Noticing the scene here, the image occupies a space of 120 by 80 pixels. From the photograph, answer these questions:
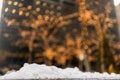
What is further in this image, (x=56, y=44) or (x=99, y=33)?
(x=99, y=33)

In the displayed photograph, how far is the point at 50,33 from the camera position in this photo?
1412 cm

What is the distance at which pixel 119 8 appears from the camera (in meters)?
21.8

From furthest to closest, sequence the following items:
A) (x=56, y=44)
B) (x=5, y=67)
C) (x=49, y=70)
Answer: (x=56, y=44)
(x=5, y=67)
(x=49, y=70)

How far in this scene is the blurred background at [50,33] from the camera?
13438 millimetres

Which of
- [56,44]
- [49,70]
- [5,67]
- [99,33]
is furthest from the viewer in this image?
[99,33]

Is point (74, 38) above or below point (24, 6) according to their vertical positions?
below

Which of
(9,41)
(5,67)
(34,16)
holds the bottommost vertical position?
(5,67)

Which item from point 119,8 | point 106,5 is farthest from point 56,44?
point 119,8

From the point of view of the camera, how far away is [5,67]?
13.1 metres

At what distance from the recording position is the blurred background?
13.4 m

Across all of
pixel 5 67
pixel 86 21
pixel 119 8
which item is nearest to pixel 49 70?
pixel 5 67

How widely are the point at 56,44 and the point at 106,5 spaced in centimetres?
333

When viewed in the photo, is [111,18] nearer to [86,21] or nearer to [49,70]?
[86,21]

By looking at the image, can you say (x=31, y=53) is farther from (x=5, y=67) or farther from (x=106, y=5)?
(x=106, y=5)
